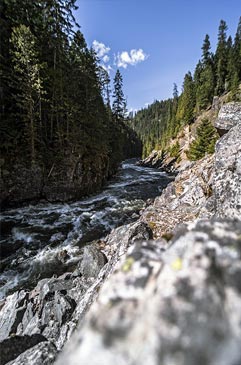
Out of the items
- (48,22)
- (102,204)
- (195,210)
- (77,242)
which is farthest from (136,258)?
(48,22)

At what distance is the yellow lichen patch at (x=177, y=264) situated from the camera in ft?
4.20

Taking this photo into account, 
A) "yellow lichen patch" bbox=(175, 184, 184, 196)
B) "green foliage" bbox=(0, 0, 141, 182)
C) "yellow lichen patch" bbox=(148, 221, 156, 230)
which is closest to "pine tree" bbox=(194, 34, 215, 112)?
"green foliage" bbox=(0, 0, 141, 182)

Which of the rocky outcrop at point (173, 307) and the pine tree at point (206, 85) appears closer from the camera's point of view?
Answer: the rocky outcrop at point (173, 307)

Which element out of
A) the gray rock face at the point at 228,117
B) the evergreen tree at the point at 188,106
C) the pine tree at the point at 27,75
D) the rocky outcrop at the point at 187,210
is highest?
the evergreen tree at the point at 188,106

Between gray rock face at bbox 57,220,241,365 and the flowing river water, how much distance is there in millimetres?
6910

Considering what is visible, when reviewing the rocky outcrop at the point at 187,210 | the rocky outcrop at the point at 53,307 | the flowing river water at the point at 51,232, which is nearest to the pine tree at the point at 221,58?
the flowing river water at the point at 51,232

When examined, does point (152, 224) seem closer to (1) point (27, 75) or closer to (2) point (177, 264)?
(2) point (177, 264)

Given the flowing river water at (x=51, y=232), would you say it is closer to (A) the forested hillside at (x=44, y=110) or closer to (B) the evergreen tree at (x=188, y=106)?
(A) the forested hillside at (x=44, y=110)

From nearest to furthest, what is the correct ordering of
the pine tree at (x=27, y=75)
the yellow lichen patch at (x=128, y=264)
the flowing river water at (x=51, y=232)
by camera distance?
the yellow lichen patch at (x=128, y=264) < the flowing river water at (x=51, y=232) < the pine tree at (x=27, y=75)

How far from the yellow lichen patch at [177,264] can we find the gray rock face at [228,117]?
6035mm

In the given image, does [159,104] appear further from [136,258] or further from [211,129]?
[136,258]

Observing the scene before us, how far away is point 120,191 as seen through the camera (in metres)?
19.9

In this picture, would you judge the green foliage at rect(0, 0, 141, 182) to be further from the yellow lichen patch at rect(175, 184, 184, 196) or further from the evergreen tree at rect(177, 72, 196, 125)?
the evergreen tree at rect(177, 72, 196, 125)

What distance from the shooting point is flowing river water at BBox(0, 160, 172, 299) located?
766 centimetres
